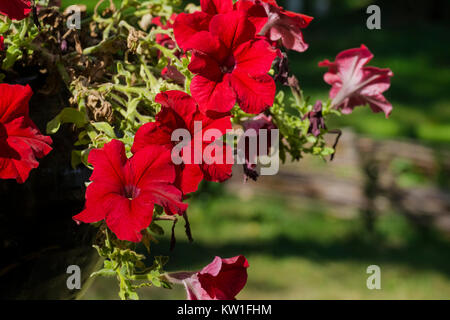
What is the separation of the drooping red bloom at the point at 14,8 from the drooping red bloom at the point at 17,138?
96 mm

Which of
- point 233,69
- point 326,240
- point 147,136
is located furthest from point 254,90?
point 326,240

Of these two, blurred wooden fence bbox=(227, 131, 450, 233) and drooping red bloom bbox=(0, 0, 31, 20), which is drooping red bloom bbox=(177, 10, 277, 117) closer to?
drooping red bloom bbox=(0, 0, 31, 20)

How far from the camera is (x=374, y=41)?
808 cm

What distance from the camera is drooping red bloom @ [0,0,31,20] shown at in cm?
77

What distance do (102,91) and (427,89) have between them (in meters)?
6.11

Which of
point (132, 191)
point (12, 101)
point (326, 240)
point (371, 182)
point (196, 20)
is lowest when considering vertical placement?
point (326, 240)

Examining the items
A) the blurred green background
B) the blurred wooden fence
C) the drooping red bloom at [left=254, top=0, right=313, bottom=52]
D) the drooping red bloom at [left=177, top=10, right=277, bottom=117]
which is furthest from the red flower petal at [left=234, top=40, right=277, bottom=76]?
the blurred wooden fence

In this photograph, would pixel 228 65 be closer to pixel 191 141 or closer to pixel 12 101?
pixel 191 141

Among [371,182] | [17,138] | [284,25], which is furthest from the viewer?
[371,182]

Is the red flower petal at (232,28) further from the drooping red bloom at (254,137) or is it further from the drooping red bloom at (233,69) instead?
the drooping red bloom at (254,137)

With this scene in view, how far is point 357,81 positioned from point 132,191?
0.47 m

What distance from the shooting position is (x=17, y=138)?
749mm

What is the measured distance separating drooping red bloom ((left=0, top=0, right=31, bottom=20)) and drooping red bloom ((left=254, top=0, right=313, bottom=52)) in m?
0.32
